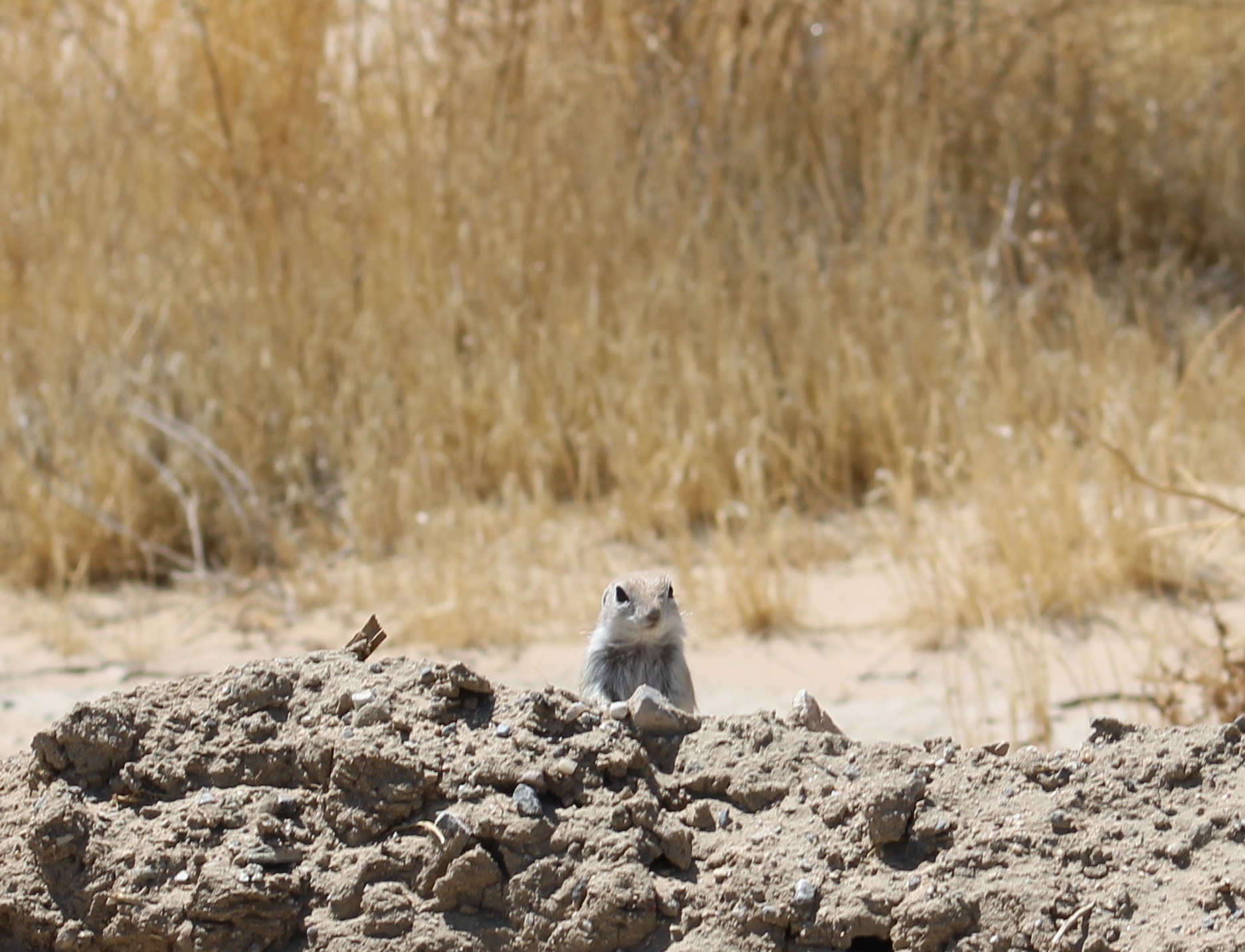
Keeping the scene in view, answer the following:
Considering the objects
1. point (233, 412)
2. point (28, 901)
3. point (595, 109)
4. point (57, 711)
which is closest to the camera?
point (28, 901)

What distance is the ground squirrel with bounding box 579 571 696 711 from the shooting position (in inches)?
138

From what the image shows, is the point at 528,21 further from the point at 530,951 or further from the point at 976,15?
the point at 530,951

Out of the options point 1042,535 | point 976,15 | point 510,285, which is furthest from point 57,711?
point 976,15

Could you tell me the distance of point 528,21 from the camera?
315 inches

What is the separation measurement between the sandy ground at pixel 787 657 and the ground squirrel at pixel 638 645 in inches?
46.5

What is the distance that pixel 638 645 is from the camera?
3613mm

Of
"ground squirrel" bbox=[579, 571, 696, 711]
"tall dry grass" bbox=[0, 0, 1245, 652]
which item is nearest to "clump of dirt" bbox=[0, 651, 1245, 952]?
"ground squirrel" bbox=[579, 571, 696, 711]

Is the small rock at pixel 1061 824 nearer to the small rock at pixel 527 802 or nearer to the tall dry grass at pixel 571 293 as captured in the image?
the small rock at pixel 527 802

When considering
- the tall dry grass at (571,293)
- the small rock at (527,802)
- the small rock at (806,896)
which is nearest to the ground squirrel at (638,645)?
the small rock at (527,802)

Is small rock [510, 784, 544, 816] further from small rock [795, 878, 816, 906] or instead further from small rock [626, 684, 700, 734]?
small rock [795, 878, 816, 906]

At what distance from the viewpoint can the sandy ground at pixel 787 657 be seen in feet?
16.3

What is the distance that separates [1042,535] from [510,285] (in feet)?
9.70

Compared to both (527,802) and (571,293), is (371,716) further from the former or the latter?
(571,293)

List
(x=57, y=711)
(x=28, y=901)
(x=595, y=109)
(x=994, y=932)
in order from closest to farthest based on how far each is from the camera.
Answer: (x=994, y=932), (x=28, y=901), (x=57, y=711), (x=595, y=109)
